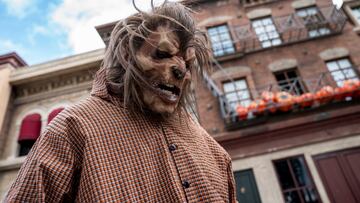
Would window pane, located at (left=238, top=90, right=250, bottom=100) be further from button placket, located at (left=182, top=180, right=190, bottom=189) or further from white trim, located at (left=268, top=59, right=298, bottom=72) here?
button placket, located at (left=182, top=180, right=190, bottom=189)

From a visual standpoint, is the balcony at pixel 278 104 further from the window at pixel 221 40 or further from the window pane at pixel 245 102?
the window at pixel 221 40

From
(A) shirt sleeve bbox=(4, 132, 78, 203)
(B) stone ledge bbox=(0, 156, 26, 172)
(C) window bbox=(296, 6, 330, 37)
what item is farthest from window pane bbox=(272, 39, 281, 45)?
(B) stone ledge bbox=(0, 156, 26, 172)

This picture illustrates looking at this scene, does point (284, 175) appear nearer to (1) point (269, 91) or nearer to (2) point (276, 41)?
(1) point (269, 91)

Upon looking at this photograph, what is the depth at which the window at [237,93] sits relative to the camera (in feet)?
31.4

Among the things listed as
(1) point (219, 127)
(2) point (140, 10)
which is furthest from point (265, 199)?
(2) point (140, 10)

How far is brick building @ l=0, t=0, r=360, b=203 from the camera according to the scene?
25.0 feet

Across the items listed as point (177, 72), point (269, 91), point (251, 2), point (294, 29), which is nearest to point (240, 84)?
point (269, 91)

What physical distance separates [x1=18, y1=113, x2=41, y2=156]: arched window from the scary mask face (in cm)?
1008

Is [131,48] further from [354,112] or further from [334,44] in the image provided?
[334,44]

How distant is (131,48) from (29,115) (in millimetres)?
10849

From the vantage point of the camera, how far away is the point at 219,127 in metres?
8.97

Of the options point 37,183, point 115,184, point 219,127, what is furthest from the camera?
point 219,127

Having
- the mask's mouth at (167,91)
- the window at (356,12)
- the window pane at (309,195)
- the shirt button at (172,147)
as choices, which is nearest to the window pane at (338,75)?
the window at (356,12)

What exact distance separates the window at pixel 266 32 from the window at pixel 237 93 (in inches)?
97.8
